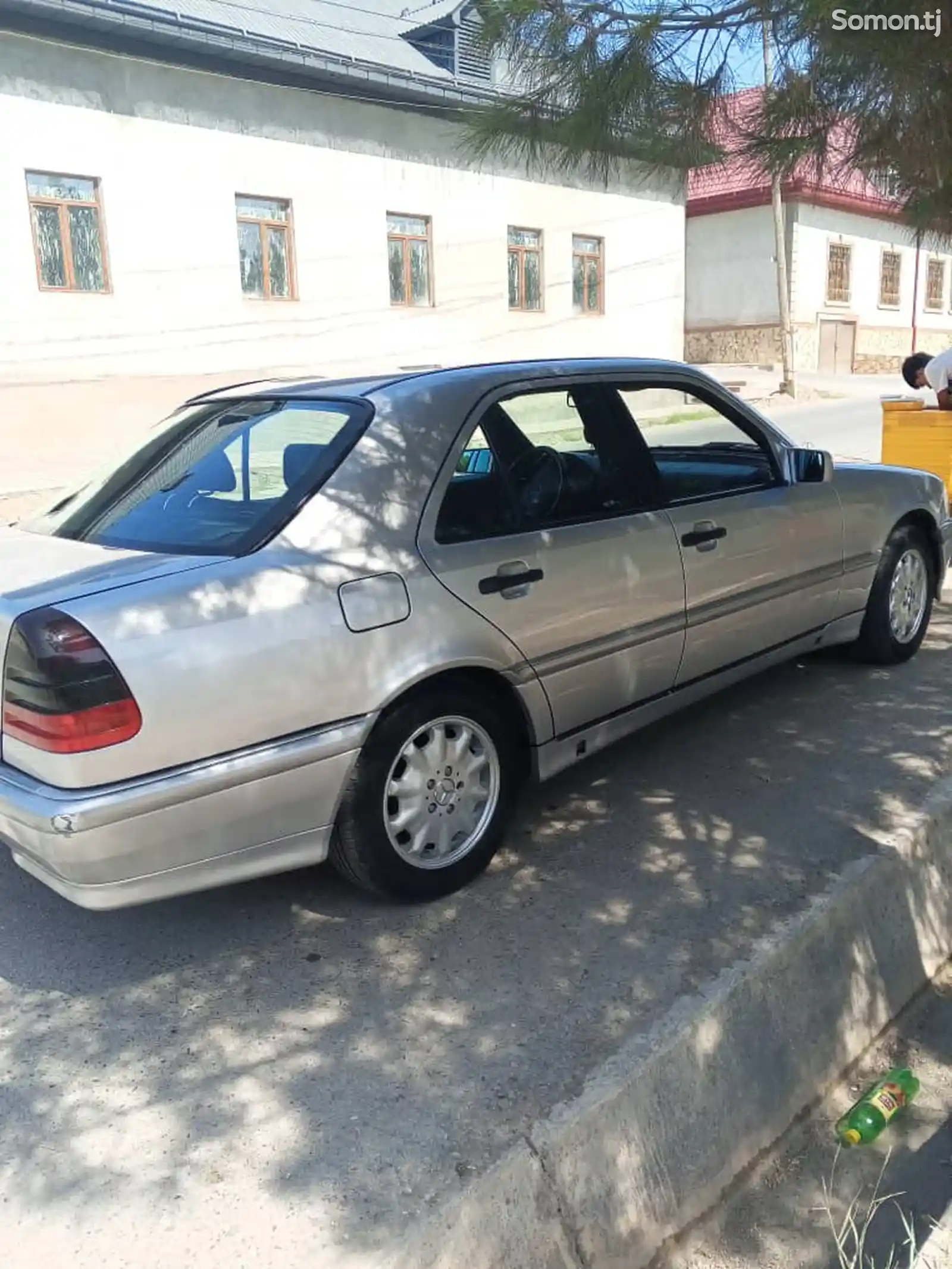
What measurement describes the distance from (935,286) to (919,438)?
37425 millimetres

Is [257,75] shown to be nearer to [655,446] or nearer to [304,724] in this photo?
[655,446]

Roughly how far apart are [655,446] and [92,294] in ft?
49.1

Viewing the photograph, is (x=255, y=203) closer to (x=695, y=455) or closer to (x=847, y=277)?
(x=695, y=455)

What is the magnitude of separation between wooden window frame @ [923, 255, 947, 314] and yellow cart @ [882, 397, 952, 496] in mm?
35809

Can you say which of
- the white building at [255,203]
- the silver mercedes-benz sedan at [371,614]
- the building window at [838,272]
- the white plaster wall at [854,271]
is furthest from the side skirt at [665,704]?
the building window at [838,272]

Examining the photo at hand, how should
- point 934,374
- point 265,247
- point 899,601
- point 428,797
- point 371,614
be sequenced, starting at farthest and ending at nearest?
1. point 265,247
2. point 934,374
3. point 899,601
4. point 428,797
5. point 371,614

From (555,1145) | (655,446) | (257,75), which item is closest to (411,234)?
(257,75)

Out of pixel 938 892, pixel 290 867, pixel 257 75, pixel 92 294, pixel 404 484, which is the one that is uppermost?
pixel 257 75

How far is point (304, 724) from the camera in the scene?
2920 mm

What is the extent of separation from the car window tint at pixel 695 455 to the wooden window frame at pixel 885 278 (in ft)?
118

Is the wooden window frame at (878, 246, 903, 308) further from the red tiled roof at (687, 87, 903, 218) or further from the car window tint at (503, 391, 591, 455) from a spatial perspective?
the car window tint at (503, 391, 591, 455)

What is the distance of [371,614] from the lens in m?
3.05

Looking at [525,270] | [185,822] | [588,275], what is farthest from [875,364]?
[185,822]

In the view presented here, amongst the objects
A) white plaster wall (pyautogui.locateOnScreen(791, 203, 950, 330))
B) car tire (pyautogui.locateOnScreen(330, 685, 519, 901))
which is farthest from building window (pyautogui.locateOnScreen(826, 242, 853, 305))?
car tire (pyautogui.locateOnScreen(330, 685, 519, 901))
